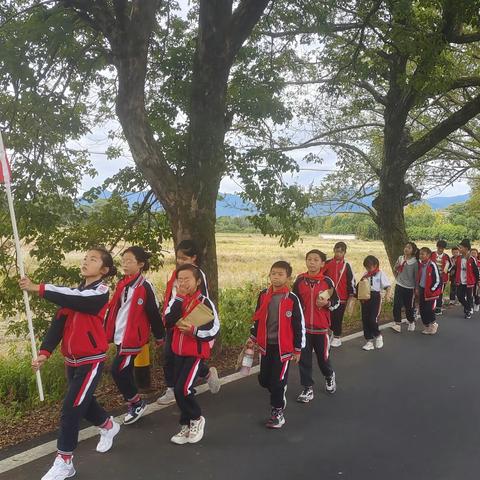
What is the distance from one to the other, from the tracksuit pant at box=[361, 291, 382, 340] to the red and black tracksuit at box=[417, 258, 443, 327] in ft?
5.65

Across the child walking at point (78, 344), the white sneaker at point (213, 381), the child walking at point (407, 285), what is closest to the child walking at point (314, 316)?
the white sneaker at point (213, 381)

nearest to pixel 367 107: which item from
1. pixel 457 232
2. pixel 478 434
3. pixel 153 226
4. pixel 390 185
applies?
pixel 390 185

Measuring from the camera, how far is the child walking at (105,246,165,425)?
452 centimetres

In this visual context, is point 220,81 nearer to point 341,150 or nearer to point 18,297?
point 18,297

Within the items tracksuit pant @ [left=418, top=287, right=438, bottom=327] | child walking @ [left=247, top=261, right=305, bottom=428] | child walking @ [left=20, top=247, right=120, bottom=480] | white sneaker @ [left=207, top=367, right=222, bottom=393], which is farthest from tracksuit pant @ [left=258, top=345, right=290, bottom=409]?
tracksuit pant @ [left=418, top=287, right=438, bottom=327]

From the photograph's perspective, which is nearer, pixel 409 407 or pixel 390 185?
pixel 409 407

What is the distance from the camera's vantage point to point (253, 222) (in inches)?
304

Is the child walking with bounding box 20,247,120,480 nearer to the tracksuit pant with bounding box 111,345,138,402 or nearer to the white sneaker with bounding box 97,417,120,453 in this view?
the white sneaker with bounding box 97,417,120,453

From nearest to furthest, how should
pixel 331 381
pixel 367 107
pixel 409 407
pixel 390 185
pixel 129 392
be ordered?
1. pixel 129 392
2. pixel 409 407
3. pixel 331 381
4. pixel 390 185
5. pixel 367 107

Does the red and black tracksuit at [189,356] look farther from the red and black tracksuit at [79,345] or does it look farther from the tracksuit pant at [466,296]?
the tracksuit pant at [466,296]

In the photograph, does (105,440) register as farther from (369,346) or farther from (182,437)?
(369,346)

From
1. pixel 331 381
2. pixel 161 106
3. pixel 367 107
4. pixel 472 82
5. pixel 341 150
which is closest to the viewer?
pixel 331 381

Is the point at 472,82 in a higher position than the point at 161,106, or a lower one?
higher

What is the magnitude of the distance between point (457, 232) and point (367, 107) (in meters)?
65.9
